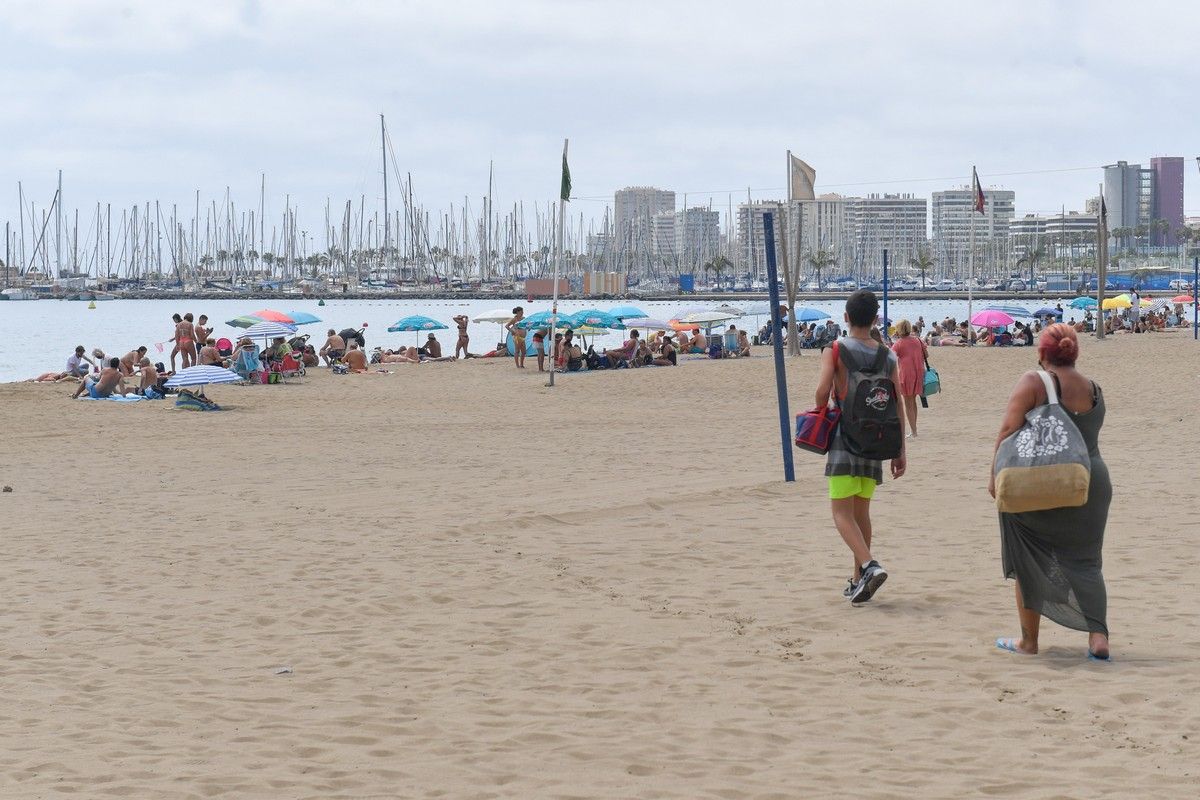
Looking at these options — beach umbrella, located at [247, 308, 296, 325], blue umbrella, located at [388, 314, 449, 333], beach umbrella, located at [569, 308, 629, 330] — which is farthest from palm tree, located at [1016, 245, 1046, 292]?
beach umbrella, located at [247, 308, 296, 325]

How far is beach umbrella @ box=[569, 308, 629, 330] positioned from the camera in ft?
123

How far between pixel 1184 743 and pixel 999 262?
662 ft

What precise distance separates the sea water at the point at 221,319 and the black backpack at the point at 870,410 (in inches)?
1454

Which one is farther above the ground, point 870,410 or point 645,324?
point 645,324

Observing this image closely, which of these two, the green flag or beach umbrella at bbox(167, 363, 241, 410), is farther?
the green flag

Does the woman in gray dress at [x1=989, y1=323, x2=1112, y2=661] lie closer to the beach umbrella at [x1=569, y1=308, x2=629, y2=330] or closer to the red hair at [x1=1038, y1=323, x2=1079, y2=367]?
the red hair at [x1=1038, y1=323, x2=1079, y2=367]

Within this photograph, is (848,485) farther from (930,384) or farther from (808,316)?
(808,316)

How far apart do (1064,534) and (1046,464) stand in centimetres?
38

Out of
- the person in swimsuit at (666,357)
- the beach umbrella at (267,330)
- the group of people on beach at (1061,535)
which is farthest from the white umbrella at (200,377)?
the group of people on beach at (1061,535)

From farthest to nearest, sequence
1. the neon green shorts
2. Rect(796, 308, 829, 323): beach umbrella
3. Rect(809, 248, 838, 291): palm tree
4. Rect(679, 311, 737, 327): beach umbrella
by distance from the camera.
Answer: Rect(809, 248, 838, 291): palm tree < Rect(796, 308, 829, 323): beach umbrella < Rect(679, 311, 737, 327): beach umbrella < the neon green shorts

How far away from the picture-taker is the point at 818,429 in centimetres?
706

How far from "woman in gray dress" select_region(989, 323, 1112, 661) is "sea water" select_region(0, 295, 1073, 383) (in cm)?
3808

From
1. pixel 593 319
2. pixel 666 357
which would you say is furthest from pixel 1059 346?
pixel 593 319

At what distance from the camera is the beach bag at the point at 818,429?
7.05 metres
